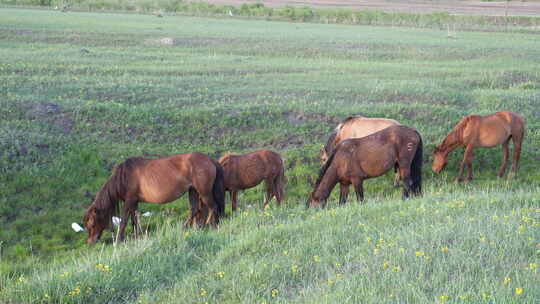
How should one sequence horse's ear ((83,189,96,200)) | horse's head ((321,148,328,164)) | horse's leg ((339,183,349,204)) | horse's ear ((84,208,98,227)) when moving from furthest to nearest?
horse's head ((321,148,328,164)) → horse's ear ((83,189,96,200)) → horse's leg ((339,183,349,204)) → horse's ear ((84,208,98,227))

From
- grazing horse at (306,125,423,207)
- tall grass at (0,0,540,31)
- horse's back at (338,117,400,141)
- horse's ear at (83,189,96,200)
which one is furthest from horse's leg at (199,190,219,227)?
tall grass at (0,0,540,31)

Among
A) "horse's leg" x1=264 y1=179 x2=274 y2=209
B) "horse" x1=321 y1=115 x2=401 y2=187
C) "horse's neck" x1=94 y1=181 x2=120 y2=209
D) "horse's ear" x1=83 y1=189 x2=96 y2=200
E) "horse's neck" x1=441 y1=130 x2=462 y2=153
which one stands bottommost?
"horse's ear" x1=83 y1=189 x2=96 y2=200

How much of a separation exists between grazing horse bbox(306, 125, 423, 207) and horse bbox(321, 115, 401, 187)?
1.90 m

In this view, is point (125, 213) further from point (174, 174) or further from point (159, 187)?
point (174, 174)

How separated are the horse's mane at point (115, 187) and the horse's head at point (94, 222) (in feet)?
0.20

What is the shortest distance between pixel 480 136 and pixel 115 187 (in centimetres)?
809

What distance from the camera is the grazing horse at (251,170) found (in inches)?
421

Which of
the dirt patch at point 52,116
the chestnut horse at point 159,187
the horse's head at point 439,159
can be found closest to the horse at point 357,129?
the horse's head at point 439,159

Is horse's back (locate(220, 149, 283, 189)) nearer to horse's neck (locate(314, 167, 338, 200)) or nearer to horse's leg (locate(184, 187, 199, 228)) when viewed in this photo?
horse's leg (locate(184, 187, 199, 228))

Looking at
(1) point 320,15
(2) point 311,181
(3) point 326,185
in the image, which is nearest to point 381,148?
(3) point 326,185

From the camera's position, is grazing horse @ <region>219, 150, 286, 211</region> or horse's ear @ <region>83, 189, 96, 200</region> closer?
grazing horse @ <region>219, 150, 286, 211</region>

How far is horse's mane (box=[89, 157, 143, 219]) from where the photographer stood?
9.55 m

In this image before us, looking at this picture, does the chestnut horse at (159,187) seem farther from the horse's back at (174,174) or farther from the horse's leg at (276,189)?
the horse's leg at (276,189)

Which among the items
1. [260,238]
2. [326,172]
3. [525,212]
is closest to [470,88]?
[326,172]
